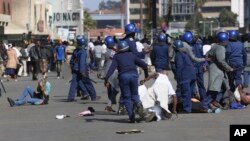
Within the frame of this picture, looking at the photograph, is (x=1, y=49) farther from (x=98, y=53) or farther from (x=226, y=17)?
(x=226, y=17)

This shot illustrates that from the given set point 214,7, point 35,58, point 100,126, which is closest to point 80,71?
point 100,126

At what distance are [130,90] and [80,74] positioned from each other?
607 cm

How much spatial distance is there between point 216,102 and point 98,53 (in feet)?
69.9

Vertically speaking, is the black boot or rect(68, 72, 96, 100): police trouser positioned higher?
the black boot

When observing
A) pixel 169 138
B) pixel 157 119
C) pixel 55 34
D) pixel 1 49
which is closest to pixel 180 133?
pixel 169 138

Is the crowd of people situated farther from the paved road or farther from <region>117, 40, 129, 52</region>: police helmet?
the paved road

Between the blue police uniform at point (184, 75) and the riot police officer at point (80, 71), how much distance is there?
422 centimetres

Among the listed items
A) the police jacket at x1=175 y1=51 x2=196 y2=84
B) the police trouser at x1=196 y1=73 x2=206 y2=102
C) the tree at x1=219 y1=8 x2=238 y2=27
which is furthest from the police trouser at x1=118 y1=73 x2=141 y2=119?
the tree at x1=219 y1=8 x2=238 y2=27

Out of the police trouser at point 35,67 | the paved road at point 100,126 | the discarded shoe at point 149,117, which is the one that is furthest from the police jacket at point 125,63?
the police trouser at point 35,67

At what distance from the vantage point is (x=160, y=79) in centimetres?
1633

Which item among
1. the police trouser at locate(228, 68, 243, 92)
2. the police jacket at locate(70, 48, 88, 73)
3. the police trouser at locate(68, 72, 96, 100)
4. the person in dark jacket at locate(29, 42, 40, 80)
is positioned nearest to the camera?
the police trouser at locate(228, 68, 243, 92)

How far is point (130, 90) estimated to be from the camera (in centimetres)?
1563

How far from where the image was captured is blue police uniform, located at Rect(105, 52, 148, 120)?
15.6m

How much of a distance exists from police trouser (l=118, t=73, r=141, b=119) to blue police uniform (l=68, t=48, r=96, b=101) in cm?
567
